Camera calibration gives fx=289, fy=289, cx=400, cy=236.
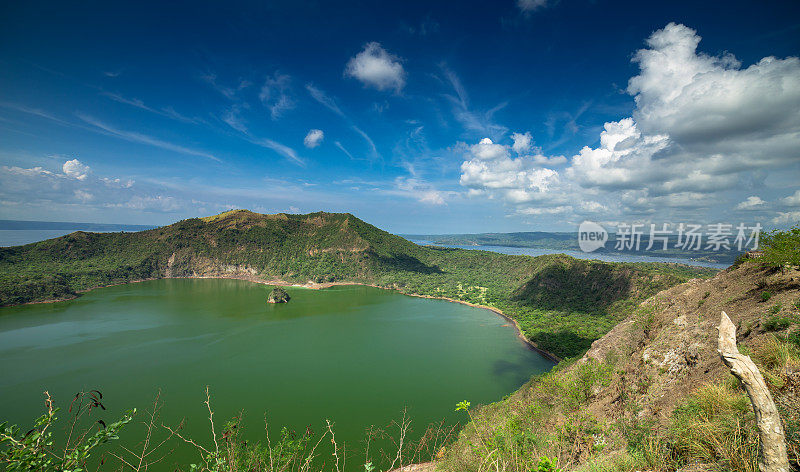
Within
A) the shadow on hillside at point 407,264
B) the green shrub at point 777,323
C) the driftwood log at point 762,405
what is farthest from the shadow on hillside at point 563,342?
the shadow on hillside at point 407,264

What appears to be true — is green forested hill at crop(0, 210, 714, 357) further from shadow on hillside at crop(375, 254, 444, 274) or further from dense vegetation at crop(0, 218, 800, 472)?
dense vegetation at crop(0, 218, 800, 472)

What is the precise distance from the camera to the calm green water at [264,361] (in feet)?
85.1

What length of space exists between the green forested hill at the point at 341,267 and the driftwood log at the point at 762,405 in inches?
1491

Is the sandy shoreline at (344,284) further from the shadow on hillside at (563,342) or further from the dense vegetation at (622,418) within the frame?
the dense vegetation at (622,418)

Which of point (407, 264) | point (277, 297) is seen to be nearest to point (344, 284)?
point (407, 264)

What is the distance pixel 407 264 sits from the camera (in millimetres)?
106500

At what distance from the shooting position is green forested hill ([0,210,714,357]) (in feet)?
164

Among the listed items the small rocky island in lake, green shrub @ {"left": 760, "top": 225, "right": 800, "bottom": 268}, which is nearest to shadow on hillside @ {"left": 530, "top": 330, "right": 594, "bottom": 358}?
green shrub @ {"left": 760, "top": 225, "right": 800, "bottom": 268}

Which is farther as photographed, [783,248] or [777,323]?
[783,248]

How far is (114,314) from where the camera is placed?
57.1 m

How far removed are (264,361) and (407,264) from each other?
72596 millimetres

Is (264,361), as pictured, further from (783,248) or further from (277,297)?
(783,248)

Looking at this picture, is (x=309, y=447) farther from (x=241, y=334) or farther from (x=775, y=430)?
(x=241, y=334)

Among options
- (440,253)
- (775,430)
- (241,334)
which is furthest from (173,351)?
(440,253)
